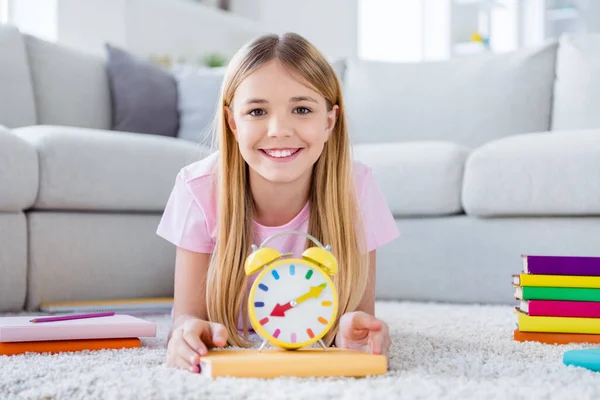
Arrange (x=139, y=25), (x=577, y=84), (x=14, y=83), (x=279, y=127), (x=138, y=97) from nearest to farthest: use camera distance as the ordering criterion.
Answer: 1. (x=279, y=127)
2. (x=14, y=83)
3. (x=577, y=84)
4. (x=138, y=97)
5. (x=139, y=25)

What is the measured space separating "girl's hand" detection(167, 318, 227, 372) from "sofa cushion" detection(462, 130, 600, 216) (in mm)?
1180

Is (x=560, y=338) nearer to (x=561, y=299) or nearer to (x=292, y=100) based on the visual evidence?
(x=561, y=299)

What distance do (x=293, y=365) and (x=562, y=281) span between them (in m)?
Result: 0.64

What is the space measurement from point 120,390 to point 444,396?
393 millimetres

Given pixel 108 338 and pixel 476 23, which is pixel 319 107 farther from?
pixel 476 23

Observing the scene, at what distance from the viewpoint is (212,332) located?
116cm

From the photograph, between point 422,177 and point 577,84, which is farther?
point 577,84

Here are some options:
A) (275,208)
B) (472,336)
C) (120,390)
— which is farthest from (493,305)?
(120,390)

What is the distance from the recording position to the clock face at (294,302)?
108 cm

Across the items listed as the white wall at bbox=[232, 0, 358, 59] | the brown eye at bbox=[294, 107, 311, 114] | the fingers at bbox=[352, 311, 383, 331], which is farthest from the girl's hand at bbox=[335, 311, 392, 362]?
the white wall at bbox=[232, 0, 358, 59]

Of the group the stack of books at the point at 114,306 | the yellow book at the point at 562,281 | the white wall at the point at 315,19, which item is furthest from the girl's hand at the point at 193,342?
the white wall at the point at 315,19

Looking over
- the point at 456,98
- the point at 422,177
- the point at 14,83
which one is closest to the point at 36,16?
the point at 14,83

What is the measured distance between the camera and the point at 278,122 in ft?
4.11

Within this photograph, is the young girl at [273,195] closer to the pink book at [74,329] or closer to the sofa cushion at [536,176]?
the pink book at [74,329]
